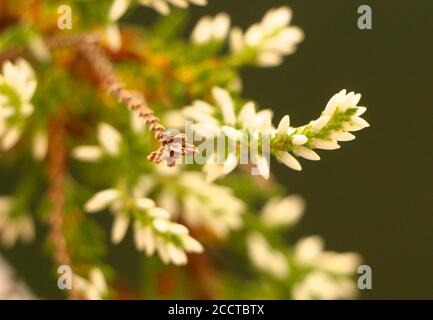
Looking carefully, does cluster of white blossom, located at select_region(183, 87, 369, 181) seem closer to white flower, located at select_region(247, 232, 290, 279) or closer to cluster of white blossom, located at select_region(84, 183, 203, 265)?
cluster of white blossom, located at select_region(84, 183, 203, 265)

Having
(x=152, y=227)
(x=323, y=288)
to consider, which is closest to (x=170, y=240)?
(x=152, y=227)

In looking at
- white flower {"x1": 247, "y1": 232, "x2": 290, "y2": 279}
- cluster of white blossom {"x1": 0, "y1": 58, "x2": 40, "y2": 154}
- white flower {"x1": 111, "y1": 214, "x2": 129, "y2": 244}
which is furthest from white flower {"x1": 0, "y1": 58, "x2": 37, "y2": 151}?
white flower {"x1": 247, "y1": 232, "x2": 290, "y2": 279}

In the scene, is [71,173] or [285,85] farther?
[285,85]

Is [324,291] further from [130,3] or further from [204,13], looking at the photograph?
[204,13]

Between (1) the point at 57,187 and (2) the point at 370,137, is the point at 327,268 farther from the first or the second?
(1) the point at 57,187

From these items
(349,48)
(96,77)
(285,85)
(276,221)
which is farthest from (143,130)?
(285,85)
